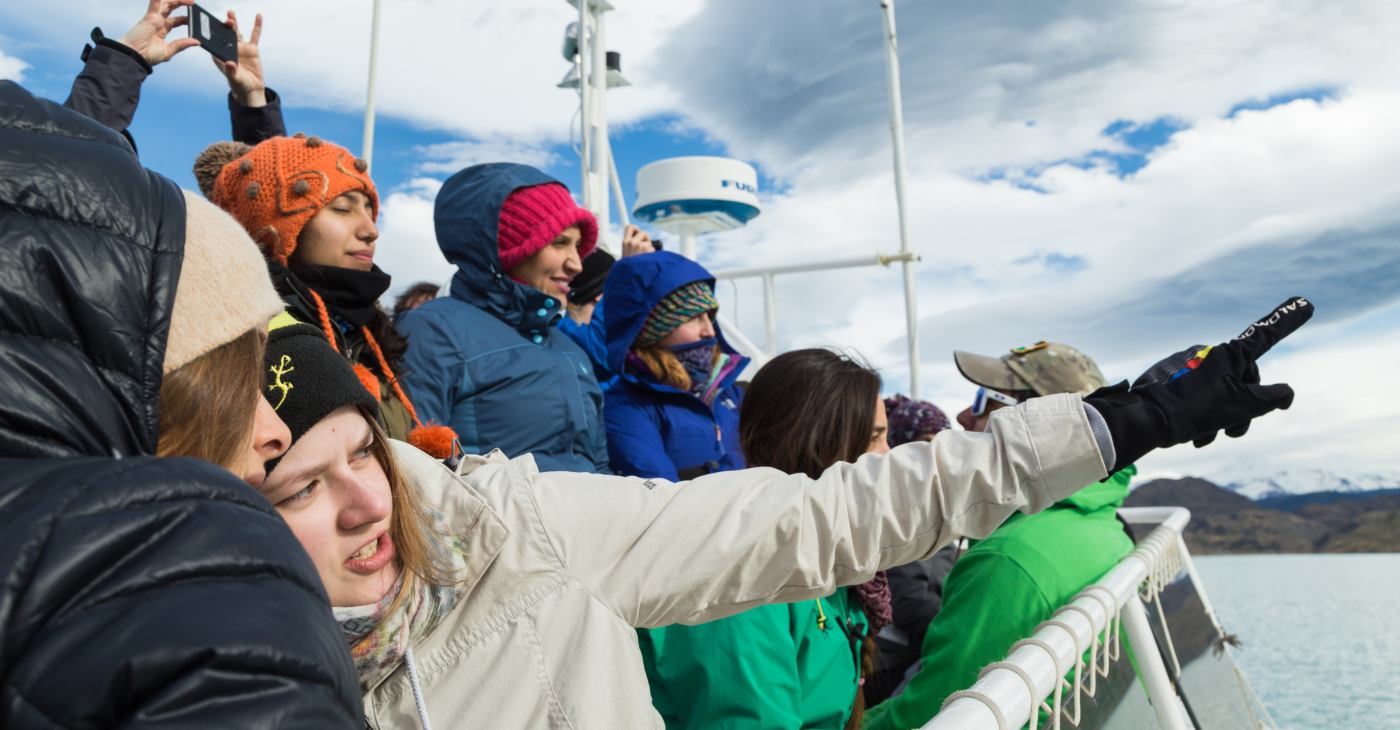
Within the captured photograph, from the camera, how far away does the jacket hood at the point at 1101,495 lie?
2180mm

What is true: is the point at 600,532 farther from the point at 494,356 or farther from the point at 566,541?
the point at 494,356

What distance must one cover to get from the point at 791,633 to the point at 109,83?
7.81 ft

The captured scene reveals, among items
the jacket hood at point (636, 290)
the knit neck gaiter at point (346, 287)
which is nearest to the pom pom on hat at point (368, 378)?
the knit neck gaiter at point (346, 287)

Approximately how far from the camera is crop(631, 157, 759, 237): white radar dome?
22.8 ft

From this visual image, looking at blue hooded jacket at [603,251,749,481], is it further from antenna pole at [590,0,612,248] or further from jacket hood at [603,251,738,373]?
antenna pole at [590,0,612,248]

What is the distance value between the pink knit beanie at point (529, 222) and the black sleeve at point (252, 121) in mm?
833

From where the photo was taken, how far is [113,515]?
46cm

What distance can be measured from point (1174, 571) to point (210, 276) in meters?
3.03

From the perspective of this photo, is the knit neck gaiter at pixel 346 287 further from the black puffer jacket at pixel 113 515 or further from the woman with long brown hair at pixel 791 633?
the black puffer jacket at pixel 113 515

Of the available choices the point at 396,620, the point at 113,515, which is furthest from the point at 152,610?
the point at 396,620

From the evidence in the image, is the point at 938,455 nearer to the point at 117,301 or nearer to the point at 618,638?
the point at 618,638

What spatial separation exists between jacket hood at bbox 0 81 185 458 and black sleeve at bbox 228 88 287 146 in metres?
2.56

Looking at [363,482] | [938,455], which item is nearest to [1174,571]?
[938,455]

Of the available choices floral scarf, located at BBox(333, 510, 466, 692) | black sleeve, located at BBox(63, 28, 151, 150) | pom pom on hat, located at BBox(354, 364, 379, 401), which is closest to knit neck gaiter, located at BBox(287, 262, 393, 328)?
pom pom on hat, located at BBox(354, 364, 379, 401)
